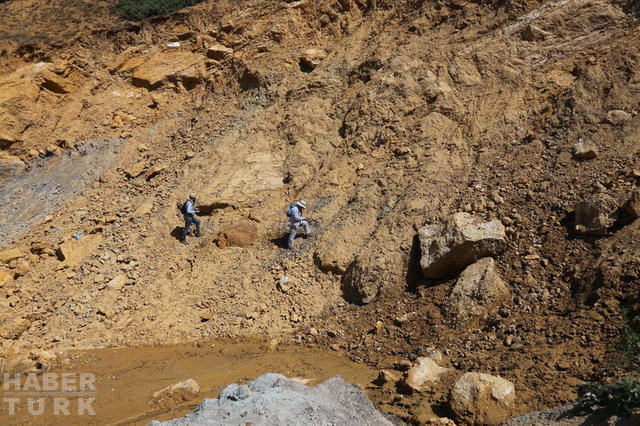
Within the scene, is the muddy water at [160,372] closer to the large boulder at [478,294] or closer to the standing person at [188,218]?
the large boulder at [478,294]

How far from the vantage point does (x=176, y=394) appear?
6.57 meters

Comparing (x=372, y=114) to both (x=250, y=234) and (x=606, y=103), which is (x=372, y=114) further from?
(x=606, y=103)

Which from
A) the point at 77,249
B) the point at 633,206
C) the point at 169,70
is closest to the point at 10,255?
the point at 77,249

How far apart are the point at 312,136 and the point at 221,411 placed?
7.22 m

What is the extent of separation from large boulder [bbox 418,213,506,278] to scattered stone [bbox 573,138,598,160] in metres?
1.86

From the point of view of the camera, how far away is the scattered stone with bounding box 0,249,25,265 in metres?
10.4

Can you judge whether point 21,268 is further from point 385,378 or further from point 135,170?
point 385,378

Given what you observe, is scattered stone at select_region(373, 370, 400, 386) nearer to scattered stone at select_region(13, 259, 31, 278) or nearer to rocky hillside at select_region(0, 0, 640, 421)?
rocky hillside at select_region(0, 0, 640, 421)

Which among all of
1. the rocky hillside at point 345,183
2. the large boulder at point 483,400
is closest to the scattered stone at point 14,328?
the rocky hillside at point 345,183

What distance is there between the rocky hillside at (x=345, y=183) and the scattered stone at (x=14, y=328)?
2 cm

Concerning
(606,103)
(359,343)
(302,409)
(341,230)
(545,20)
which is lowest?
(359,343)

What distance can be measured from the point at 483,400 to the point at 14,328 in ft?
25.8

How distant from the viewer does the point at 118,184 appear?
12180mm

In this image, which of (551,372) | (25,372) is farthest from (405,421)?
(25,372)
